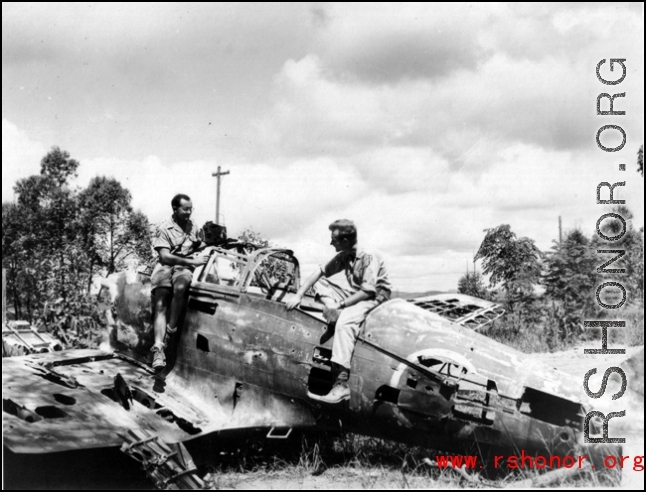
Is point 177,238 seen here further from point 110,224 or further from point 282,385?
point 110,224

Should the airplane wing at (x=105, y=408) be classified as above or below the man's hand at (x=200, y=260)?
below

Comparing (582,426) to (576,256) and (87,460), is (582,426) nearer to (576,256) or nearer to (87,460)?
(87,460)

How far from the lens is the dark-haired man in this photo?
25.4 feet

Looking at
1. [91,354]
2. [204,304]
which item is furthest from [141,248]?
[204,304]

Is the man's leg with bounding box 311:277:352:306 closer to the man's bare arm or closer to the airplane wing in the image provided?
the airplane wing

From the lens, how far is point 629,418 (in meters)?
7.25

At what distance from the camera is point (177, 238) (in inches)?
327

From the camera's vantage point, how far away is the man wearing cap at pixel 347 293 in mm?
6262

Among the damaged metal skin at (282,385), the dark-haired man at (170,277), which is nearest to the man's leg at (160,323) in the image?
the dark-haired man at (170,277)

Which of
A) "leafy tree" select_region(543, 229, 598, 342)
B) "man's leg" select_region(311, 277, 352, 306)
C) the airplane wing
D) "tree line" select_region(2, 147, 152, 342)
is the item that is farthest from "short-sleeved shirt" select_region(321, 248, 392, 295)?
"tree line" select_region(2, 147, 152, 342)

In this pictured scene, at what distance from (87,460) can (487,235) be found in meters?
14.8

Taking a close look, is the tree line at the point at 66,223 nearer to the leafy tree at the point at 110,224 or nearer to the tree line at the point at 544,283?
the leafy tree at the point at 110,224

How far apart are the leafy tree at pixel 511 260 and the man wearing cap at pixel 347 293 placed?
11.5 m

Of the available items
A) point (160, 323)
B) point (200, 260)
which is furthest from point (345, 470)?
point (200, 260)
